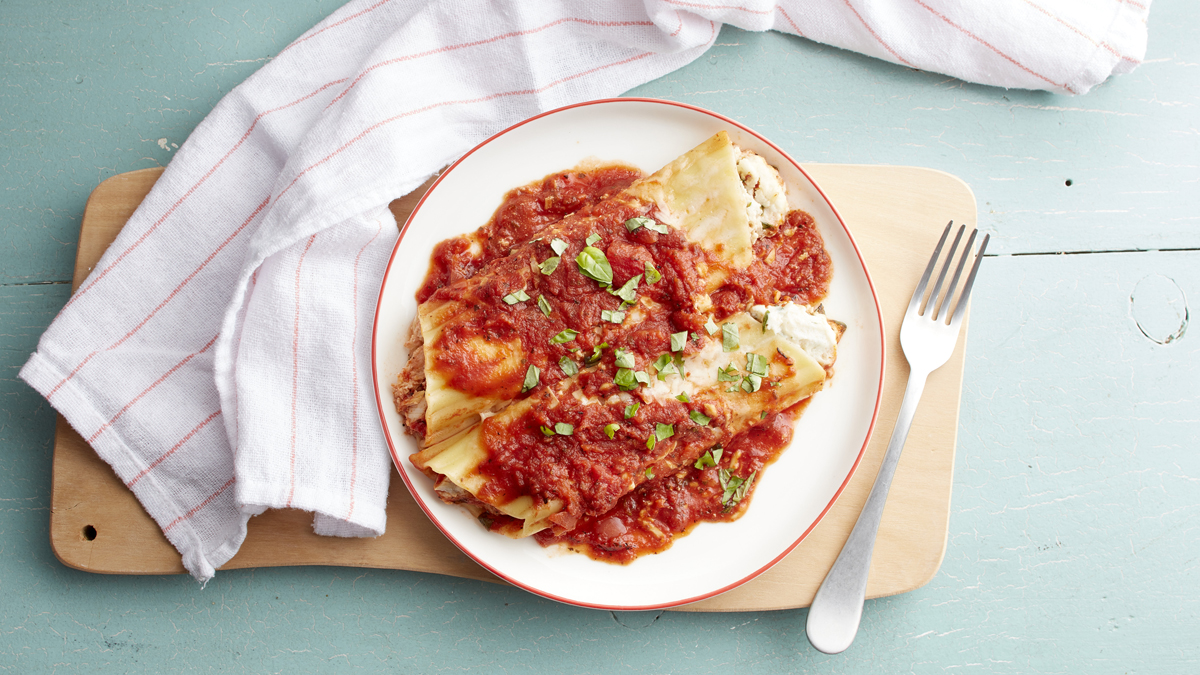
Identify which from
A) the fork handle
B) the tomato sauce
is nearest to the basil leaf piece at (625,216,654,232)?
the tomato sauce

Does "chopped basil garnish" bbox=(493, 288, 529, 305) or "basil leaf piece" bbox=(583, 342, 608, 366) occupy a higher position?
"chopped basil garnish" bbox=(493, 288, 529, 305)

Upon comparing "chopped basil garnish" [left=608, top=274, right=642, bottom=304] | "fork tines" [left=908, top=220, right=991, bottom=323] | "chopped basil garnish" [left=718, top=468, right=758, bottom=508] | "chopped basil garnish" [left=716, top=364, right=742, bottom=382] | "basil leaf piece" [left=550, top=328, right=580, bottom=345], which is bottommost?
"chopped basil garnish" [left=718, top=468, right=758, bottom=508]

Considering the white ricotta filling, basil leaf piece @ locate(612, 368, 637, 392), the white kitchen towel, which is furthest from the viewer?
the white kitchen towel

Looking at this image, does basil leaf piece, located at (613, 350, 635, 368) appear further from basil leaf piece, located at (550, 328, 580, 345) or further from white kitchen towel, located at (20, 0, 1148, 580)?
white kitchen towel, located at (20, 0, 1148, 580)

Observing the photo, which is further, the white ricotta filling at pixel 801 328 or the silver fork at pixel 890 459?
the silver fork at pixel 890 459

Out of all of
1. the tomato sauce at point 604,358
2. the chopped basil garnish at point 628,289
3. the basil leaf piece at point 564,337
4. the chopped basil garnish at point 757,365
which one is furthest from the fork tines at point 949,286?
the basil leaf piece at point 564,337

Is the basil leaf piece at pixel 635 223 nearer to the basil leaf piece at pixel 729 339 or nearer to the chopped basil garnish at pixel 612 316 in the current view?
the chopped basil garnish at pixel 612 316
